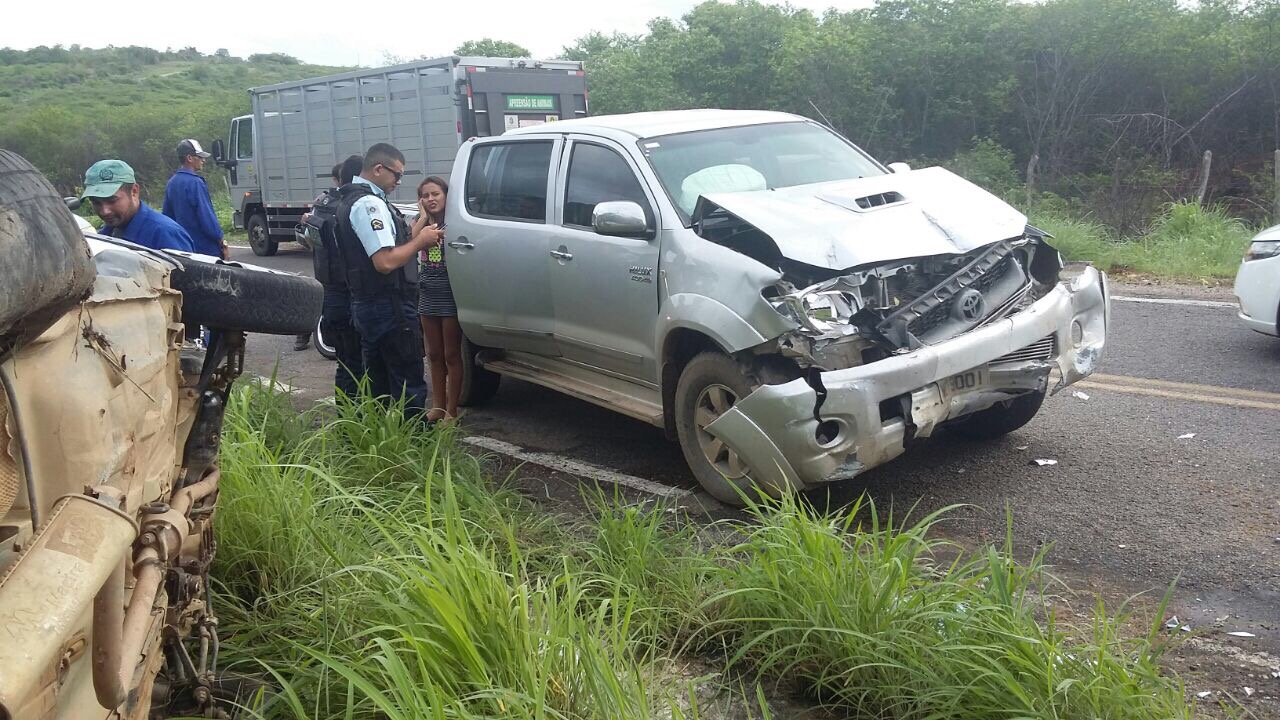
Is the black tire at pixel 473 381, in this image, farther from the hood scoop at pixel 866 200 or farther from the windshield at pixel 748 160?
the hood scoop at pixel 866 200

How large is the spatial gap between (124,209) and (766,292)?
3.53 metres

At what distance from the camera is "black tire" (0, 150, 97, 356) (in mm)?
1581

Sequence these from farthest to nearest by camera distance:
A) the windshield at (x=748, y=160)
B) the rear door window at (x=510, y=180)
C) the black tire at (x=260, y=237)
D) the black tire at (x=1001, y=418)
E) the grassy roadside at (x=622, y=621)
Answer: the black tire at (x=260, y=237), the rear door window at (x=510, y=180), the black tire at (x=1001, y=418), the windshield at (x=748, y=160), the grassy roadside at (x=622, y=621)

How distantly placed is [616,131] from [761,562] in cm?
299

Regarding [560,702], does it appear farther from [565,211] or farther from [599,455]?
[565,211]

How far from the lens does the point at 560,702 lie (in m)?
2.88

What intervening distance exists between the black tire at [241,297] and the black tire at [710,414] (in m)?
2.13

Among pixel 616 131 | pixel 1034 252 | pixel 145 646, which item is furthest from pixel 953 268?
pixel 145 646

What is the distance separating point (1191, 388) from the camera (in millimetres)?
6508

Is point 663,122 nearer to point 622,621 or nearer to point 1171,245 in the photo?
point 622,621

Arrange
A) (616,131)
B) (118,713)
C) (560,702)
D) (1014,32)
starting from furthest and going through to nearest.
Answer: (1014,32) < (616,131) < (560,702) < (118,713)

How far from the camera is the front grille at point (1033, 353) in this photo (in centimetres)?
488

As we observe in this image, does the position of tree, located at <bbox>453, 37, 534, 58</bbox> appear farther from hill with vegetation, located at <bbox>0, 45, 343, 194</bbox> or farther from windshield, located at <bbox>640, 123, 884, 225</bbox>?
windshield, located at <bbox>640, 123, 884, 225</bbox>

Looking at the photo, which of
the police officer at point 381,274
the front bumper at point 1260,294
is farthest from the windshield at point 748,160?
the front bumper at point 1260,294
